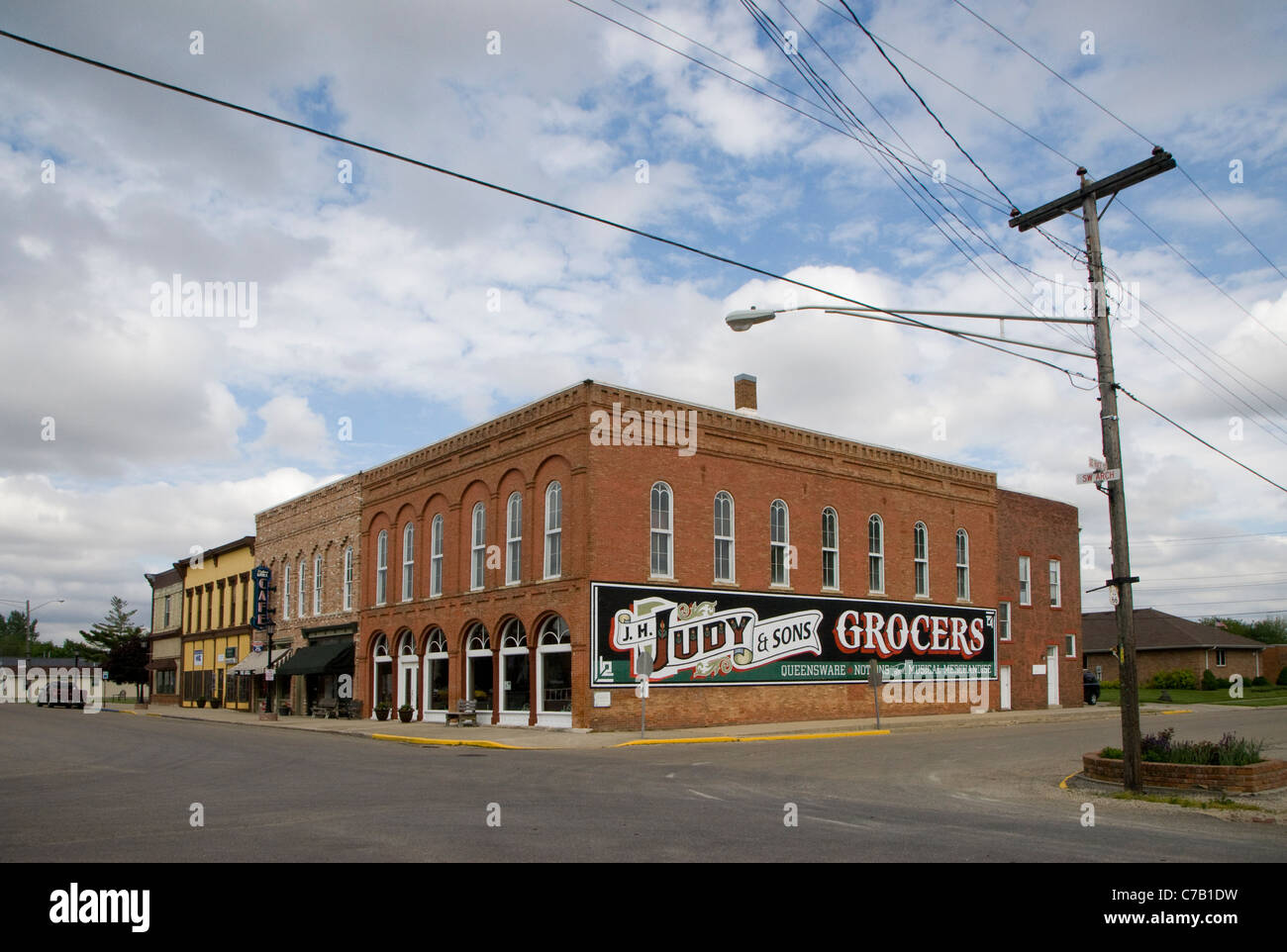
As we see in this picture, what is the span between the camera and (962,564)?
135 ft

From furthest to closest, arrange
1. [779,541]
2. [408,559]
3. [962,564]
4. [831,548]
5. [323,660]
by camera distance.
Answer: [323,660] → [962,564] → [408,559] → [831,548] → [779,541]

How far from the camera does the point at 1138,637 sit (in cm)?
7094

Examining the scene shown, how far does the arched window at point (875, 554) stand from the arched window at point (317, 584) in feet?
75.8

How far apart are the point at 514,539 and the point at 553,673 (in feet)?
14.9

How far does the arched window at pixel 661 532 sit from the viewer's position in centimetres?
3094

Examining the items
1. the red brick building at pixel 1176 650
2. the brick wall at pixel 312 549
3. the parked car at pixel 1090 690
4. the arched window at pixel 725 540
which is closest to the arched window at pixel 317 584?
the brick wall at pixel 312 549

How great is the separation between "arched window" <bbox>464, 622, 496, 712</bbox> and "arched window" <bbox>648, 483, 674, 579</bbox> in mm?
6068

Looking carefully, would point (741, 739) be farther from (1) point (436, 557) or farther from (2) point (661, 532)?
(1) point (436, 557)

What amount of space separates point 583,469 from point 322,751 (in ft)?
33.7

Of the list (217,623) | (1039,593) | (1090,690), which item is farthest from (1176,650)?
(217,623)

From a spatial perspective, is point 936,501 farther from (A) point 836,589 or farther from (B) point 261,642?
(B) point 261,642

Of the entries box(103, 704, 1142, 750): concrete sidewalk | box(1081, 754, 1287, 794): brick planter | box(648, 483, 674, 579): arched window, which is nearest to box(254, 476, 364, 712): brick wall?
box(103, 704, 1142, 750): concrete sidewalk
